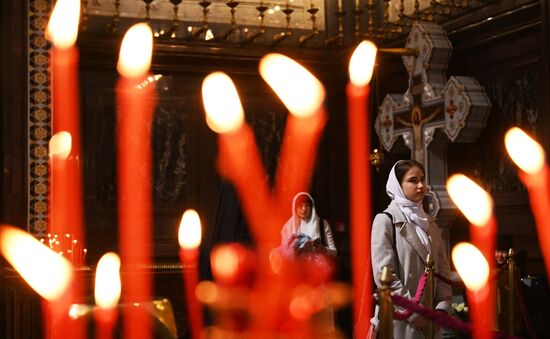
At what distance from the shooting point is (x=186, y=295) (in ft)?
Result: 34.6

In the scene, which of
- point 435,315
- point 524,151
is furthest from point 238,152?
point 435,315

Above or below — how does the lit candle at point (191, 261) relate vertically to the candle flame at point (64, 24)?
below

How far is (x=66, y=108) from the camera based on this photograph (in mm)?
11477

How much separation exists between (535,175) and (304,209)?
2794mm

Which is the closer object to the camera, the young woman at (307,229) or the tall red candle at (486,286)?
the tall red candle at (486,286)

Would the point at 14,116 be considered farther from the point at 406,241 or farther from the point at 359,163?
the point at 406,241

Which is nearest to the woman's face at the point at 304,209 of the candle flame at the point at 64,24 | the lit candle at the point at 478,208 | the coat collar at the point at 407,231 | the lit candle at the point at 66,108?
the lit candle at the point at 478,208

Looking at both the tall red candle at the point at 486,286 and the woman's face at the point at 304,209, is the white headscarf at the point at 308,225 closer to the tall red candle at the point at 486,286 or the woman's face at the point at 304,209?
the woman's face at the point at 304,209

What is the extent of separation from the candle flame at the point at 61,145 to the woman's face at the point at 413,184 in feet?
19.2

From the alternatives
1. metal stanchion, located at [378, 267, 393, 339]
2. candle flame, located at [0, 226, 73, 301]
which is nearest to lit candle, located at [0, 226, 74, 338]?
candle flame, located at [0, 226, 73, 301]

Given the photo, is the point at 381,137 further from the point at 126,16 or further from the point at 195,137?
the point at 126,16

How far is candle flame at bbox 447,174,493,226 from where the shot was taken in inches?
356

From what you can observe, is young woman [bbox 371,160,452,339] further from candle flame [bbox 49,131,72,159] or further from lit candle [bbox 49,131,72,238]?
candle flame [bbox 49,131,72,159]

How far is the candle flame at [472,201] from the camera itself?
903 cm
